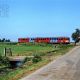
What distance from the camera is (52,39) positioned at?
404 ft

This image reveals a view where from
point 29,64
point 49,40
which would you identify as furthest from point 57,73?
point 49,40

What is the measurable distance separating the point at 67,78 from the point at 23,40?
11243 cm

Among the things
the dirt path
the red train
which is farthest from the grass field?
the red train

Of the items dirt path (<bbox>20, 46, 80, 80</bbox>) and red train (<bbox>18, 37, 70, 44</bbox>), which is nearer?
dirt path (<bbox>20, 46, 80, 80</bbox>)

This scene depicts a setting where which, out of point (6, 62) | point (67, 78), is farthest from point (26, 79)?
point (6, 62)

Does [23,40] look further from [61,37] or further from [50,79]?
[50,79]

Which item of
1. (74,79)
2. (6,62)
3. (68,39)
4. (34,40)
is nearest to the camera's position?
(74,79)

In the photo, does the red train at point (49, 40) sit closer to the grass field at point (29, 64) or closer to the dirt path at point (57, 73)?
the grass field at point (29, 64)

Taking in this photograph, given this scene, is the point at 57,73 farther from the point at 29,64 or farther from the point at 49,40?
the point at 49,40

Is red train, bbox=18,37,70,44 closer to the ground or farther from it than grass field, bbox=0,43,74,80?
farther from it

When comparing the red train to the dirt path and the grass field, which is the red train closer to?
the grass field

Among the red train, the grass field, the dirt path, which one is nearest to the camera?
the dirt path

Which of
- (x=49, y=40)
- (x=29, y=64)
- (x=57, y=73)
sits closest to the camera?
(x=57, y=73)

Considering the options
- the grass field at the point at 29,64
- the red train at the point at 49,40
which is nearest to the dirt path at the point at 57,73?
the grass field at the point at 29,64
